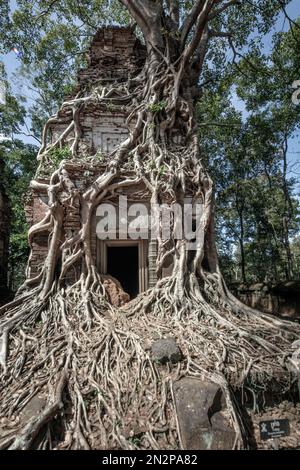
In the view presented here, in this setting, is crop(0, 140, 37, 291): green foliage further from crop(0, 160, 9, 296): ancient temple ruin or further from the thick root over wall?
the thick root over wall

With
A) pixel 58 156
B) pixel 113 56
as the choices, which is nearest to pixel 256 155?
pixel 113 56

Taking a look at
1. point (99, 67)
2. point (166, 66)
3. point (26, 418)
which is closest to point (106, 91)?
point (99, 67)

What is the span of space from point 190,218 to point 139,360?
105 inches

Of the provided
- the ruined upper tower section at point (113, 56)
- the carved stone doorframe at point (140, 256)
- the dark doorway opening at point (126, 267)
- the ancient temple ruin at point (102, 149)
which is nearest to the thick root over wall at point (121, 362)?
the carved stone doorframe at point (140, 256)

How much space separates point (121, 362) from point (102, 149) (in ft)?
14.1

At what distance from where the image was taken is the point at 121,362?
325 cm

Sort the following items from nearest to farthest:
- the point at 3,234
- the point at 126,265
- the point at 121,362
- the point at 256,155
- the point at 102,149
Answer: the point at 121,362 < the point at 102,149 < the point at 3,234 < the point at 126,265 < the point at 256,155

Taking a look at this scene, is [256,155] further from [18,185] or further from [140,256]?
[18,185]

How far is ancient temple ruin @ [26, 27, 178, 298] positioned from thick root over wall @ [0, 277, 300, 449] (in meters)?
0.71

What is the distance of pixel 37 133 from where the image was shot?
12.8m

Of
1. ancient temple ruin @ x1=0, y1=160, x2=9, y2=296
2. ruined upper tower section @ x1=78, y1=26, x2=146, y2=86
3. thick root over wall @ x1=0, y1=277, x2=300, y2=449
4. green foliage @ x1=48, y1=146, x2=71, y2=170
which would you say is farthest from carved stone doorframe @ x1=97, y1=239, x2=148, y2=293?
ruined upper tower section @ x1=78, y1=26, x2=146, y2=86

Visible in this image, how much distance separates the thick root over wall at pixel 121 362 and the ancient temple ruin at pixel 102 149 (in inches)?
28.1

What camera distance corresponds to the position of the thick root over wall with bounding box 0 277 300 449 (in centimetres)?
254

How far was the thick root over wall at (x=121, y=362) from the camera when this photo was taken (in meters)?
2.54
